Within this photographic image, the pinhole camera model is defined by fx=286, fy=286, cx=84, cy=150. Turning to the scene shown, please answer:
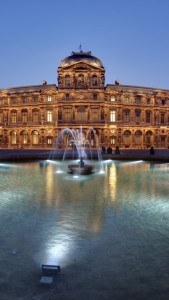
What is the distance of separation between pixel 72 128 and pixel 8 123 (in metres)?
15.3

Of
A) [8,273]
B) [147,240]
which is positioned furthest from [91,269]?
[147,240]

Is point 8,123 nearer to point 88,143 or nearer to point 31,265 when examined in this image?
point 88,143

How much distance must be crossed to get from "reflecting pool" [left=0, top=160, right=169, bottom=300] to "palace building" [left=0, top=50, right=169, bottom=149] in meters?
45.5

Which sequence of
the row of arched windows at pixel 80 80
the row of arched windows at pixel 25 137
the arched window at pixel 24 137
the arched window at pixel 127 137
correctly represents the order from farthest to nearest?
1. the arched window at pixel 24 137
2. the row of arched windows at pixel 25 137
3. the arched window at pixel 127 137
4. the row of arched windows at pixel 80 80

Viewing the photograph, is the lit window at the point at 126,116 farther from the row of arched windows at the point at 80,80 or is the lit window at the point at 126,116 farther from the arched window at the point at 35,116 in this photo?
the arched window at the point at 35,116

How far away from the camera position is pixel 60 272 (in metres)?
5.53

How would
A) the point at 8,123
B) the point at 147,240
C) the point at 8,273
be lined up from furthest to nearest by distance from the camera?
the point at 8,123, the point at 147,240, the point at 8,273

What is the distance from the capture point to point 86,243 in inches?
278

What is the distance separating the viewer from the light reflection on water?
22.8 ft

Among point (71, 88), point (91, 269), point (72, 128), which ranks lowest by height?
point (91, 269)

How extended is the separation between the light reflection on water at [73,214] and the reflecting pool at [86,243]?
21 mm

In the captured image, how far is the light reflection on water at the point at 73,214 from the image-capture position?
694 centimetres

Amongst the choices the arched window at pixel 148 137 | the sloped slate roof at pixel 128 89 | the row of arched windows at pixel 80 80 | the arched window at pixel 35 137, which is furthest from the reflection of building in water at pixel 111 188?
the arched window at pixel 148 137

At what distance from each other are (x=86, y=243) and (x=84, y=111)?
5229 cm
